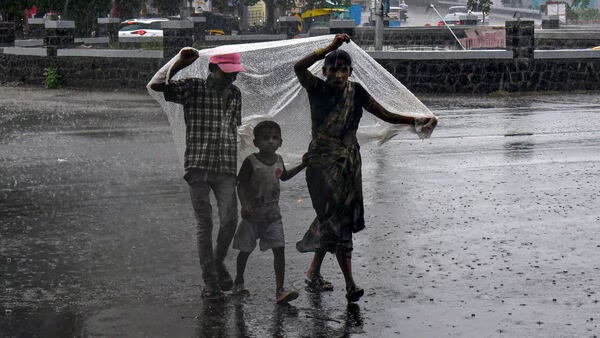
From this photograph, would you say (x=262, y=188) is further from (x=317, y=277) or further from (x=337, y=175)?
(x=317, y=277)

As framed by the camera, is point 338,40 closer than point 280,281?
Yes

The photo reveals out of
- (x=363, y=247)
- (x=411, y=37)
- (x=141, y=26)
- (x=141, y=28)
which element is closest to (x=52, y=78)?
(x=141, y=28)

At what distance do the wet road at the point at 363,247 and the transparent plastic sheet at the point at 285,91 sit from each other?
1.06 m

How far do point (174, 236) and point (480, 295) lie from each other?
3208 mm

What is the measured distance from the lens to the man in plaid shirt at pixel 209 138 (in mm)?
7762

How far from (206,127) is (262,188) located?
557 mm

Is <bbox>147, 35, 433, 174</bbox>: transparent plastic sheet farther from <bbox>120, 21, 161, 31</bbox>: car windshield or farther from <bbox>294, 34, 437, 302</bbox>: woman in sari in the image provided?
<bbox>120, 21, 161, 31</bbox>: car windshield

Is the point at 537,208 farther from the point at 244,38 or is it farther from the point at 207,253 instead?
the point at 244,38

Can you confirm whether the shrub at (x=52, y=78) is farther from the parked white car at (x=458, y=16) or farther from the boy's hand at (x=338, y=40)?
the parked white car at (x=458, y=16)

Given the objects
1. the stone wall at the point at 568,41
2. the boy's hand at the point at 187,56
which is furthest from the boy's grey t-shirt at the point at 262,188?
the stone wall at the point at 568,41

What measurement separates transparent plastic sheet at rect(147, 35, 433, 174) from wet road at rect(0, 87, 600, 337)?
106 centimetres

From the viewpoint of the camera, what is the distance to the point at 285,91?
8195mm

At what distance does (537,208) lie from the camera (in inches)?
442

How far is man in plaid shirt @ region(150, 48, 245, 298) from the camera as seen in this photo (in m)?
7.76
